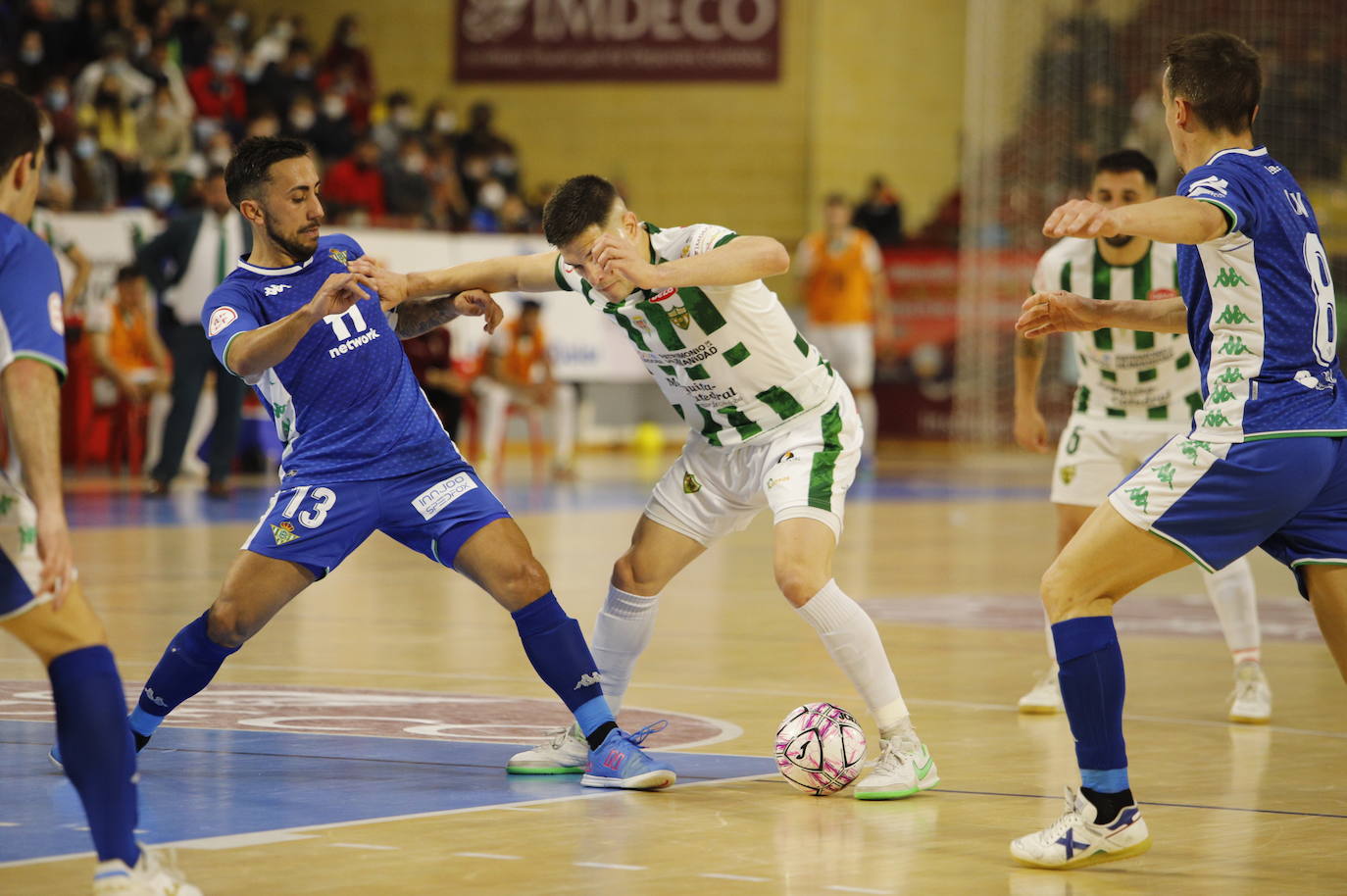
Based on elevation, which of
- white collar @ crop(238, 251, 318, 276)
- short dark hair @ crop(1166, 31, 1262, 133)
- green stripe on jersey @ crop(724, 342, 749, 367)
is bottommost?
green stripe on jersey @ crop(724, 342, 749, 367)

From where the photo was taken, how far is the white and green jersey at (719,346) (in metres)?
6.11

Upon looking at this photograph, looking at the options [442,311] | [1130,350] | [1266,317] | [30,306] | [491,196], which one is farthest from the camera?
[491,196]

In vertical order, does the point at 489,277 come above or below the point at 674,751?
above

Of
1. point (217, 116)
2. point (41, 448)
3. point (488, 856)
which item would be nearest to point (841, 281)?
point (217, 116)

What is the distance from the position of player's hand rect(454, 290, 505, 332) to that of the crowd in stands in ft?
41.4

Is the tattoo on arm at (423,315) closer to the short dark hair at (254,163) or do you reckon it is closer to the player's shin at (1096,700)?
the short dark hair at (254,163)

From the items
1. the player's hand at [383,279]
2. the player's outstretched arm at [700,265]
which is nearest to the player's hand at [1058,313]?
the player's outstretched arm at [700,265]

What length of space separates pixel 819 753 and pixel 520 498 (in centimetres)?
1109

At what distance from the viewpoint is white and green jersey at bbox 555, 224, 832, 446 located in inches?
240

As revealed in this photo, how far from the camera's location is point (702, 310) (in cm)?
612

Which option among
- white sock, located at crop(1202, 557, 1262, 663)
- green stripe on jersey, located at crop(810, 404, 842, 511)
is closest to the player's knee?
green stripe on jersey, located at crop(810, 404, 842, 511)

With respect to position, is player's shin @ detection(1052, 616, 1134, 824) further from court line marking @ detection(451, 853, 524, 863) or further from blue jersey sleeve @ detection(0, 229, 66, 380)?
blue jersey sleeve @ detection(0, 229, 66, 380)

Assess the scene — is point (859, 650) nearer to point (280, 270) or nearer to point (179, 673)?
point (179, 673)

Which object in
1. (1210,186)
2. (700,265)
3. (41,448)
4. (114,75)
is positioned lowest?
(41,448)
